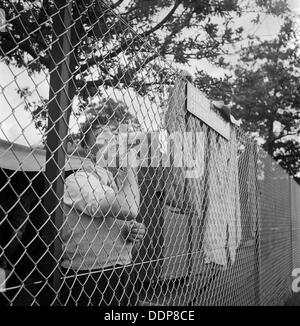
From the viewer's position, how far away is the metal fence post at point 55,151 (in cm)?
146

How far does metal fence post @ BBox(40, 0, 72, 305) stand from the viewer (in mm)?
1458

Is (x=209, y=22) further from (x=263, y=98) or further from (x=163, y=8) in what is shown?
(x=263, y=98)

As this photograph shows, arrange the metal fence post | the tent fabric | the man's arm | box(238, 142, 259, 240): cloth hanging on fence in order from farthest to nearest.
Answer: box(238, 142, 259, 240): cloth hanging on fence → the tent fabric → the man's arm → the metal fence post

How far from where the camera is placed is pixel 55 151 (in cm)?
149

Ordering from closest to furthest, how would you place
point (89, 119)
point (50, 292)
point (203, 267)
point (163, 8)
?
point (50, 292), point (89, 119), point (203, 267), point (163, 8)

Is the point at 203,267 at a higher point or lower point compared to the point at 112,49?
Answer: lower

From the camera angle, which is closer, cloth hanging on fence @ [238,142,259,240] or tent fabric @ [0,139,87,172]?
tent fabric @ [0,139,87,172]

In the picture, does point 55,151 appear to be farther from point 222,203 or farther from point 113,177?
point 222,203

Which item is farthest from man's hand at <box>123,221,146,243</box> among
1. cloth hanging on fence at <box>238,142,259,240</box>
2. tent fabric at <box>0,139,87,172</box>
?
cloth hanging on fence at <box>238,142,259,240</box>

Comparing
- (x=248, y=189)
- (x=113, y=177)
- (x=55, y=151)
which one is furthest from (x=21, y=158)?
(x=248, y=189)

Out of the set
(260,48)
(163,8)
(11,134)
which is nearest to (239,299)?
(11,134)

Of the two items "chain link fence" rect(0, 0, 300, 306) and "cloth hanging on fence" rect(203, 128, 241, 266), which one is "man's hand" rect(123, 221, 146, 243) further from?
"cloth hanging on fence" rect(203, 128, 241, 266)
